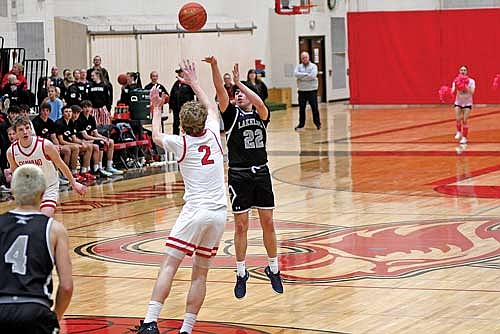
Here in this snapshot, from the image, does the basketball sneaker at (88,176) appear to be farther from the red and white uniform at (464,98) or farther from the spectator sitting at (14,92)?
the red and white uniform at (464,98)

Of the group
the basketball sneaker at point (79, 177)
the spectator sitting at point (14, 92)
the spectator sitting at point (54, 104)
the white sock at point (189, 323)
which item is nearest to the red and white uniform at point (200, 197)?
the white sock at point (189, 323)

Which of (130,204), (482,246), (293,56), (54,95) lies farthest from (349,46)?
(482,246)

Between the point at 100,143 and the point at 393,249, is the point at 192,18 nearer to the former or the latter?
the point at 393,249

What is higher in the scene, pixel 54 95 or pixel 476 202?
pixel 54 95

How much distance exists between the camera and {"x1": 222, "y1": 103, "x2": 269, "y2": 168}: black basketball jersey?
9.53 metres

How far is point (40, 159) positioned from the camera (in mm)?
10531

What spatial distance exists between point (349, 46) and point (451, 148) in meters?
14.5

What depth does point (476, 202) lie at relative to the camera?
15.1 metres

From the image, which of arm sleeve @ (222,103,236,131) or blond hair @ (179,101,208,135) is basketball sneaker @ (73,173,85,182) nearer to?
arm sleeve @ (222,103,236,131)

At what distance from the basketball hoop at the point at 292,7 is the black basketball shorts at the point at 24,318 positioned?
2773cm

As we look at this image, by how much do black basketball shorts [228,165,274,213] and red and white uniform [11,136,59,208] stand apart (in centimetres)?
196

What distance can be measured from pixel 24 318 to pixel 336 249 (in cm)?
707

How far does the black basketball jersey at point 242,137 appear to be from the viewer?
375 inches

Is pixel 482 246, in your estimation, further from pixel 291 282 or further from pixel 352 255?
pixel 291 282
